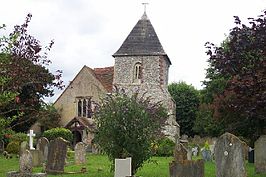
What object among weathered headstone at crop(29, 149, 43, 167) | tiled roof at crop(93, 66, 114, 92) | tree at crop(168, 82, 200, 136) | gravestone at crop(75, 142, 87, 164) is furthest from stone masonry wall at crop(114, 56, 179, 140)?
weathered headstone at crop(29, 149, 43, 167)

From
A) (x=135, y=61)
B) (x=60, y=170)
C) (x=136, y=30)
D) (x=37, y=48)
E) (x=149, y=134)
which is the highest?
(x=136, y=30)

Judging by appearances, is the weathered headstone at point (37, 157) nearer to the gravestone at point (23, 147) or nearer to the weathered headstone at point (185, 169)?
the gravestone at point (23, 147)

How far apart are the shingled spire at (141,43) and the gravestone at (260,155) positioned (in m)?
27.8

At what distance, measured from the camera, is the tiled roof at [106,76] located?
1921 inches

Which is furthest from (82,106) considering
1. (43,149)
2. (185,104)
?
(43,149)

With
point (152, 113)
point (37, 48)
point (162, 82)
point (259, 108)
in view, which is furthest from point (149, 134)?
point (162, 82)

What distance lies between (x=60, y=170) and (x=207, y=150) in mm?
12457

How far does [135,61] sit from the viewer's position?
4612 cm

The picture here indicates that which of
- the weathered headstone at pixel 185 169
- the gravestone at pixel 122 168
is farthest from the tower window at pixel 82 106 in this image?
the gravestone at pixel 122 168

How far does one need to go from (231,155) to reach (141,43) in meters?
34.8

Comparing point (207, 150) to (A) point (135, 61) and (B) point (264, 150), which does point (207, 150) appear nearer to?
(B) point (264, 150)

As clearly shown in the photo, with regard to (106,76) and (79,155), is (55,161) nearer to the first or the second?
(79,155)

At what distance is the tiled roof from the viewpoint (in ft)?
160

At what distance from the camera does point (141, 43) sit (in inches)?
1828
